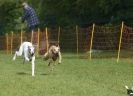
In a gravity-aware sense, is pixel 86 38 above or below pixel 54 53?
above

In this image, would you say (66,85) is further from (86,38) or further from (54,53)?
(86,38)

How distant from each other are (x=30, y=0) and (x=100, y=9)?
12744 millimetres

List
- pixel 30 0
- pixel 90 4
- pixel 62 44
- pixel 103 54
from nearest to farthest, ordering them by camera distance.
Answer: pixel 103 54 < pixel 62 44 < pixel 90 4 < pixel 30 0

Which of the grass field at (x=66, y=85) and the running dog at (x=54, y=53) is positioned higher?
the running dog at (x=54, y=53)

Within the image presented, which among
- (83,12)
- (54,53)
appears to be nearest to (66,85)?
(54,53)

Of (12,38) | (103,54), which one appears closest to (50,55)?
(103,54)

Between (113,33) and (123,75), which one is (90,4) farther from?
(123,75)

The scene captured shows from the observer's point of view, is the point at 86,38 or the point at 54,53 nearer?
the point at 54,53

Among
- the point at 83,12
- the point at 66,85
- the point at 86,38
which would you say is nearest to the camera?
the point at 66,85

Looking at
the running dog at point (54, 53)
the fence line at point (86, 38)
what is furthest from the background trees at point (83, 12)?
the running dog at point (54, 53)

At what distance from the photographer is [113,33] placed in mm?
34406

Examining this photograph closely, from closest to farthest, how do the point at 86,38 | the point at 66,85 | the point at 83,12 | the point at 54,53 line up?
1. the point at 66,85
2. the point at 54,53
3. the point at 86,38
4. the point at 83,12

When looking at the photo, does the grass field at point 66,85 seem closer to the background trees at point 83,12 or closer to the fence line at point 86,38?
the fence line at point 86,38

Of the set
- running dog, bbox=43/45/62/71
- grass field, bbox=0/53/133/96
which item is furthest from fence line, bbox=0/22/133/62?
grass field, bbox=0/53/133/96
